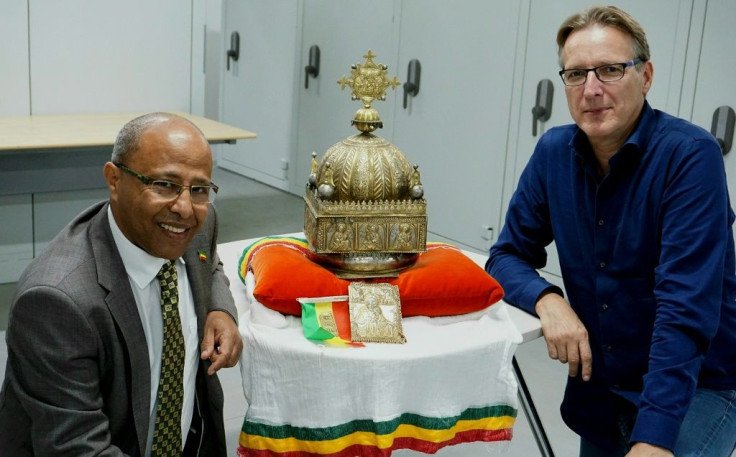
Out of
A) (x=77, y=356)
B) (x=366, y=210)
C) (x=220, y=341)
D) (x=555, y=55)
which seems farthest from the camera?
(x=555, y=55)

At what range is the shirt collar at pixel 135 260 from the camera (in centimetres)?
157

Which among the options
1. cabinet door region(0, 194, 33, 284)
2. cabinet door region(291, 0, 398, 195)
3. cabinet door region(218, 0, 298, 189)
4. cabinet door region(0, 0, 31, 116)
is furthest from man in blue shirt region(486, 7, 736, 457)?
cabinet door region(218, 0, 298, 189)

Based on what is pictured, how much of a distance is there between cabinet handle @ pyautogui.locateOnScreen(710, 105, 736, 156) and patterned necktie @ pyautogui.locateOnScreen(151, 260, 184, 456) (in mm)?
2759

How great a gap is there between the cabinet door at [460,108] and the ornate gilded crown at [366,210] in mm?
2615

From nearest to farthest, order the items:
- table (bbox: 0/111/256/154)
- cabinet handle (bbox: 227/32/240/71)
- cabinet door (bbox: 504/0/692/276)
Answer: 1. cabinet door (bbox: 504/0/692/276)
2. table (bbox: 0/111/256/154)
3. cabinet handle (bbox: 227/32/240/71)

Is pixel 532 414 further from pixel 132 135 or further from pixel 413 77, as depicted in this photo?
pixel 413 77

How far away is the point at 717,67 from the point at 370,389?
2.57m

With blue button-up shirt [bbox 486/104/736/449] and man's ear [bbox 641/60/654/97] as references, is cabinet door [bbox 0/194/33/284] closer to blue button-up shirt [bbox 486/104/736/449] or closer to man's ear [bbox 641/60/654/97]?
blue button-up shirt [bbox 486/104/736/449]

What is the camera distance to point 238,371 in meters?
3.52

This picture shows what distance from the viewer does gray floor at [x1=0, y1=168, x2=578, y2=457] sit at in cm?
308

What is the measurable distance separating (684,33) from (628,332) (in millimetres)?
2322

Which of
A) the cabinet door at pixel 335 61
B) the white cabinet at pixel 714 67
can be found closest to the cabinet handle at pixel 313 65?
the cabinet door at pixel 335 61

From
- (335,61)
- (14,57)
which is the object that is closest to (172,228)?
(14,57)

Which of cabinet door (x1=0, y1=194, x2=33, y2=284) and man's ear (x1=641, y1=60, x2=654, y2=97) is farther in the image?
cabinet door (x1=0, y1=194, x2=33, y2=284)
